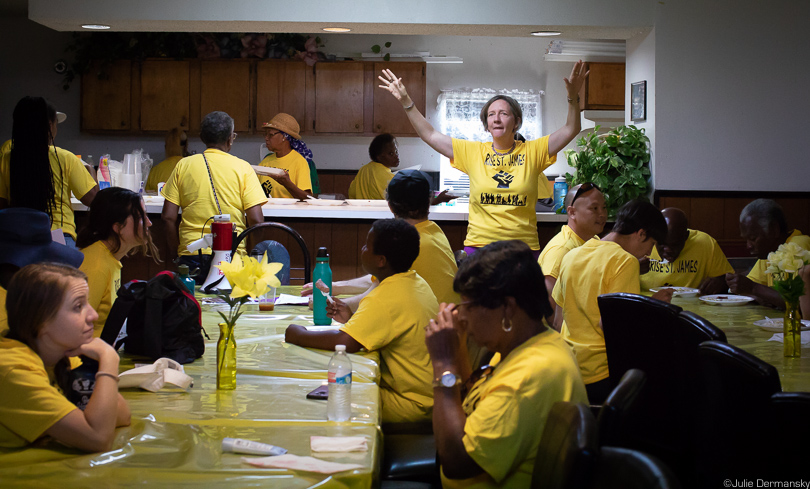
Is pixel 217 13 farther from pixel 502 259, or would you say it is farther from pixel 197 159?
pixel 502 259

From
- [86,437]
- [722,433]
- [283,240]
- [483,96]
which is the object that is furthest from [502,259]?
[483,96]

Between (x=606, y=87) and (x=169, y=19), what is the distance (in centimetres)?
469

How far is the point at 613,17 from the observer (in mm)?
5293

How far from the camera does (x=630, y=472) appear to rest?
103cm

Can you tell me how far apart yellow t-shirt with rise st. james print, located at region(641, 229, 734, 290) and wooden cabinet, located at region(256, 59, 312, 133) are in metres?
5.48

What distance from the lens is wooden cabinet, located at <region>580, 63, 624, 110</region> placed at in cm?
791

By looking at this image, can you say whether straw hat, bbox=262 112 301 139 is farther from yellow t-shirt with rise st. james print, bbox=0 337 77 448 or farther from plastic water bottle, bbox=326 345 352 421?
yellow t-shirt with rise st. james print, bbox=0 337 77 448

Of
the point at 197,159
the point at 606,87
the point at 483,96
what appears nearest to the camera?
the point at 197,159

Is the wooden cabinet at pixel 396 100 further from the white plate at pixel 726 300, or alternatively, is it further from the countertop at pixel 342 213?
the white plate at pixel 726 300

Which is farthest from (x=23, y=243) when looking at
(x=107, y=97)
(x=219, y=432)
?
(x=107, y=97)

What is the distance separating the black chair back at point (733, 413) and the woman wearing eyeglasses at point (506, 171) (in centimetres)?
226

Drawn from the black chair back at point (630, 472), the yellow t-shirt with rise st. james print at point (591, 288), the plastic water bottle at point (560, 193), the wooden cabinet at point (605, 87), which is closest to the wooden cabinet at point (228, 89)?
the wooden cabinet at point (605, 87)

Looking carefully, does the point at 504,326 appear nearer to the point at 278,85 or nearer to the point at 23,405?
the point at 23,405

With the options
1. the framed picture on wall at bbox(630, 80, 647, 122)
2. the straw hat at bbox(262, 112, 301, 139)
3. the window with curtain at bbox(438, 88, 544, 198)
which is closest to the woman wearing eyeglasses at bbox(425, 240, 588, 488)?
the framed picture on wall at bbox(630, 80, 647, 122)
